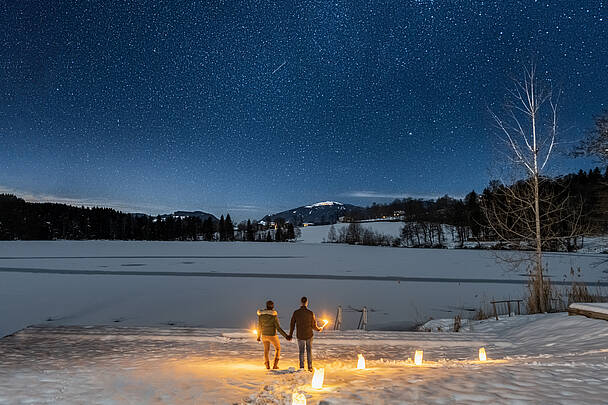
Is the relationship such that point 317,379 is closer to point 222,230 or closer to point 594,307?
point 594,307

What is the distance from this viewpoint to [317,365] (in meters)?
9.44

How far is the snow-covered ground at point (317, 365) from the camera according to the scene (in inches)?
251

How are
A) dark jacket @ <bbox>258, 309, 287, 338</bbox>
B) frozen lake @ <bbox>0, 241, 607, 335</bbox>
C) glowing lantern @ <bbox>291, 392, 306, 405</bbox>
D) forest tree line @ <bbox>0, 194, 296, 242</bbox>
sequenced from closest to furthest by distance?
glowing lantern @ <bbox>291, 392, 306, 405</bbox> < dark jacket @ <bbox>258, 309, 287, 338</bbox> < frozen lake @ <bbox>0, 241, 607, 335</bbox> < forest tree line @ <bbox>0, 194, 296, 242</bbox>

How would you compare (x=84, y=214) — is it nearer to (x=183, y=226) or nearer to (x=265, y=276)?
(x=183, y=226)

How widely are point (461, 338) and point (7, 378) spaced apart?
11205 mm

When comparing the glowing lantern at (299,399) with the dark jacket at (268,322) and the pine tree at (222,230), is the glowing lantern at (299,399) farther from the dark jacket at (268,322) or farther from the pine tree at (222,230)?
the pine tree at (222,230)

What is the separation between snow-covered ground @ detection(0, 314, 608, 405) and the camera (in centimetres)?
637

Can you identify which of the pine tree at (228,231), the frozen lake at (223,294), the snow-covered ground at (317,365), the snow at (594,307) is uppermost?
the pine tree at (228,231)

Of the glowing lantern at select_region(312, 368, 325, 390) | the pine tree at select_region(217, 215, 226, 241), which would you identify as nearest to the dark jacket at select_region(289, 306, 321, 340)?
the glowing lantern at select_region(312, 368, 325, 390)

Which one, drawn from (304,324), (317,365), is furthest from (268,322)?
(317,365)

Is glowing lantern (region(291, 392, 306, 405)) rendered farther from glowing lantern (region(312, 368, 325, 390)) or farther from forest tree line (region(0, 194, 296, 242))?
forest tree line (region(0, 194, 296, 242))

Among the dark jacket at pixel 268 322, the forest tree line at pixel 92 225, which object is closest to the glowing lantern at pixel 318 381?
the dark jacket at pixel 268 322

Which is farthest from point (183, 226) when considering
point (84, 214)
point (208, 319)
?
point (208, 319)

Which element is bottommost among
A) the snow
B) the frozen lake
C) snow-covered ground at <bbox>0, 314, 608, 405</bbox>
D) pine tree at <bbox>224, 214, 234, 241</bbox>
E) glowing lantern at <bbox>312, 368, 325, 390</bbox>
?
the frozen lake
